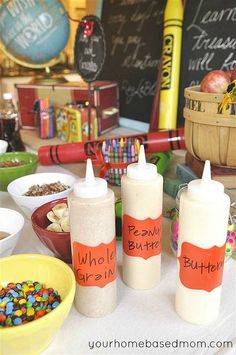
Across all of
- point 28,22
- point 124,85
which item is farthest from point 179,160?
point 28,22

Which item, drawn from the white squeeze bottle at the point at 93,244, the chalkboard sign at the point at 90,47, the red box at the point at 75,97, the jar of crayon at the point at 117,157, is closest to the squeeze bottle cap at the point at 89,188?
the white squeeze bottle at the point at 93,244

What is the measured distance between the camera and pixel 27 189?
2.30 ft

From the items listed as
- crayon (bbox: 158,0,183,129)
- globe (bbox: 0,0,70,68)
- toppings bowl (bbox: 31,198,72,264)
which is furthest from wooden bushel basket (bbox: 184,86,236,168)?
globe (bbox: 0,0,70,68)

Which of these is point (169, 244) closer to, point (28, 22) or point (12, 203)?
point (12, 203)

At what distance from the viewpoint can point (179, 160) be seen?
0.94 m

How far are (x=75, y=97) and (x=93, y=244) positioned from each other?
89 centimetres

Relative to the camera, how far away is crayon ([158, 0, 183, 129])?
102 cm

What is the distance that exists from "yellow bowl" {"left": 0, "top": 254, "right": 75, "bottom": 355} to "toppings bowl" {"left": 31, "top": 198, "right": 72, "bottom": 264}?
0.16 feet

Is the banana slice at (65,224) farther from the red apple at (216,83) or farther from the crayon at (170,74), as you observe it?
the crayon at (170,74)

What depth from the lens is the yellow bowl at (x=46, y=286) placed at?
1.04 feet

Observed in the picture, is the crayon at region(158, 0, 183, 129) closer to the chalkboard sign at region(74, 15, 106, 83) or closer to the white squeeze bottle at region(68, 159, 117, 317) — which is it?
the chalkboard sign at region(74, 15, 106, 83)

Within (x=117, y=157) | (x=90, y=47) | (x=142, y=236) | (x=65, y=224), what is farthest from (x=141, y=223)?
(x=90, y=47)

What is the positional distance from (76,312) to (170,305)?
12 centimetres

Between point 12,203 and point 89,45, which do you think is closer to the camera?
point 12,203
